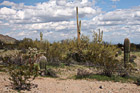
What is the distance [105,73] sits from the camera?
10719mm

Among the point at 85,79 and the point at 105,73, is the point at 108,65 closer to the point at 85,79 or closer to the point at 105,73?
the point at 105,73

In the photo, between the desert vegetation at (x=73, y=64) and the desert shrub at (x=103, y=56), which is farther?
the desert shrub at (x=103, y=56)

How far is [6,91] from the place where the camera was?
6426mm

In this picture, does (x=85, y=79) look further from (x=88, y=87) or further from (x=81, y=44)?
(x=81, y=44)

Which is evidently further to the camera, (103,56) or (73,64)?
(73,64)

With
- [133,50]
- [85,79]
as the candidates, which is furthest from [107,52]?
[133,50]

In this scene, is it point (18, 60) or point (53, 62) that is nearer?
point (18, 60)

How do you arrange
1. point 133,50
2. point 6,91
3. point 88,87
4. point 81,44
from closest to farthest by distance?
point 6,91 → point 88,87 → point 81,44 → point 133,50

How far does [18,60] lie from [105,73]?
252 inches

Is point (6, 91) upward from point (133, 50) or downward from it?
upward

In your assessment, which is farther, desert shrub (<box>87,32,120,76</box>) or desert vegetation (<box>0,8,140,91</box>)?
desert shrub (<box>87,32,120,76</box>)

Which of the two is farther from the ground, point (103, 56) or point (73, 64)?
point (103, 56)

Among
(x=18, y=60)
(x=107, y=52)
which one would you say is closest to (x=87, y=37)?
(x=107, y=52)

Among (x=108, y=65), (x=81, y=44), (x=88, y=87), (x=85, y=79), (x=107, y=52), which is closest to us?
(x=88, y=87)
